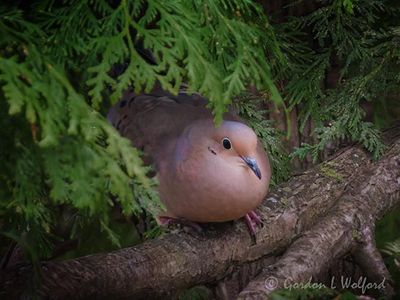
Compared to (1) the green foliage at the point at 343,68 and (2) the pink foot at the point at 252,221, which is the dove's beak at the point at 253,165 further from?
(1) the green foliage at the point at 343,68

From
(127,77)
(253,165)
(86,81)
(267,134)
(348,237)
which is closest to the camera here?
(127,77)

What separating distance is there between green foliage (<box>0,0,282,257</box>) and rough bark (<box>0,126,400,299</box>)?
0.38 feet

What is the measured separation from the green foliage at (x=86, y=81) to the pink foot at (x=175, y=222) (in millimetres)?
128

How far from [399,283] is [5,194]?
1087mm

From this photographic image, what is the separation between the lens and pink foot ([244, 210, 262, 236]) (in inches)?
87.2

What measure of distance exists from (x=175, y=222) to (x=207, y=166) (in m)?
0.33

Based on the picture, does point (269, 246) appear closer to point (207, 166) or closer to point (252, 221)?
point (252, 221)

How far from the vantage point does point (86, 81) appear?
1670 mm

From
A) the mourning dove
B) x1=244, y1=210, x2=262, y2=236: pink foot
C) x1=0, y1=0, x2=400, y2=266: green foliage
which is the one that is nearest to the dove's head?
the mourning dove

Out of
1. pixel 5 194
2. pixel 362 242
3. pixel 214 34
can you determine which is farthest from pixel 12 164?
pixel 362 242

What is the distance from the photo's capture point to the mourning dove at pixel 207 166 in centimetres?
193

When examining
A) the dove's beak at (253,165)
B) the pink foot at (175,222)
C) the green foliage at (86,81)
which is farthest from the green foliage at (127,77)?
the dove's beak at (253,165)

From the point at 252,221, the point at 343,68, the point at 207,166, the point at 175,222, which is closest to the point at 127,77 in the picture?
the point at 207,166

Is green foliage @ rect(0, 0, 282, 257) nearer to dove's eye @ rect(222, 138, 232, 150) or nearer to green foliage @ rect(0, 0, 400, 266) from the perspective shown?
green foliage @ rect(0, 0, 400, 266)
